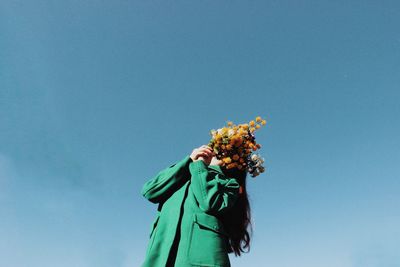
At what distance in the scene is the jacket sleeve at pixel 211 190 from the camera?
367 cm

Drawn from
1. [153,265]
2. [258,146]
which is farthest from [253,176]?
[153,265]

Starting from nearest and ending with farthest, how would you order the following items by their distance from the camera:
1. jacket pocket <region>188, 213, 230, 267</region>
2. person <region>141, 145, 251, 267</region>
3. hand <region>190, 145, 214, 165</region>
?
jacket pocket <region>188, 213, 230, 267</region> < person <region>141, 145, 251, 267</region> < hand <region>190, 145, 214, 165</region>

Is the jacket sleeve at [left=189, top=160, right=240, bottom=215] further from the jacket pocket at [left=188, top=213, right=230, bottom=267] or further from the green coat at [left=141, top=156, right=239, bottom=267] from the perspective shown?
the jacket pocket at [left=188, top=213, right=230, bottom=267]

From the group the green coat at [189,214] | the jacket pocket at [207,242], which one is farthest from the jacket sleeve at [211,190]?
the jacket pocket at [207,242]

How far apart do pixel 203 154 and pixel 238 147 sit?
550 mm

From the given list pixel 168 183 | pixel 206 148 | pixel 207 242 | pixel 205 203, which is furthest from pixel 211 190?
pixel 206 148

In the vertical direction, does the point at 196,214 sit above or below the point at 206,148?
below

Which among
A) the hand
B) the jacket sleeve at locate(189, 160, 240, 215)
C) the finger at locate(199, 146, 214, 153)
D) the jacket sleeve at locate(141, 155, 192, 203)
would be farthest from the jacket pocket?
the finger at locate(199, 146, 214, 153)

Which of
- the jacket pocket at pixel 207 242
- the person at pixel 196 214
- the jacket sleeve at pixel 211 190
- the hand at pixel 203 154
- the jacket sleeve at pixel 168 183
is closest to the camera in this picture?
the jacket pocket at pixel 207 242

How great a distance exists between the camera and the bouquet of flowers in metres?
4.60

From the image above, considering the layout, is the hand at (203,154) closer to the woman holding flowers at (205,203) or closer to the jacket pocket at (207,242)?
the woman holding flowers at (205,203)

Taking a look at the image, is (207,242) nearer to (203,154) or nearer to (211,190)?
(211,190)

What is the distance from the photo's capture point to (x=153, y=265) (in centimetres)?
354

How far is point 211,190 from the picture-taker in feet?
12.2
